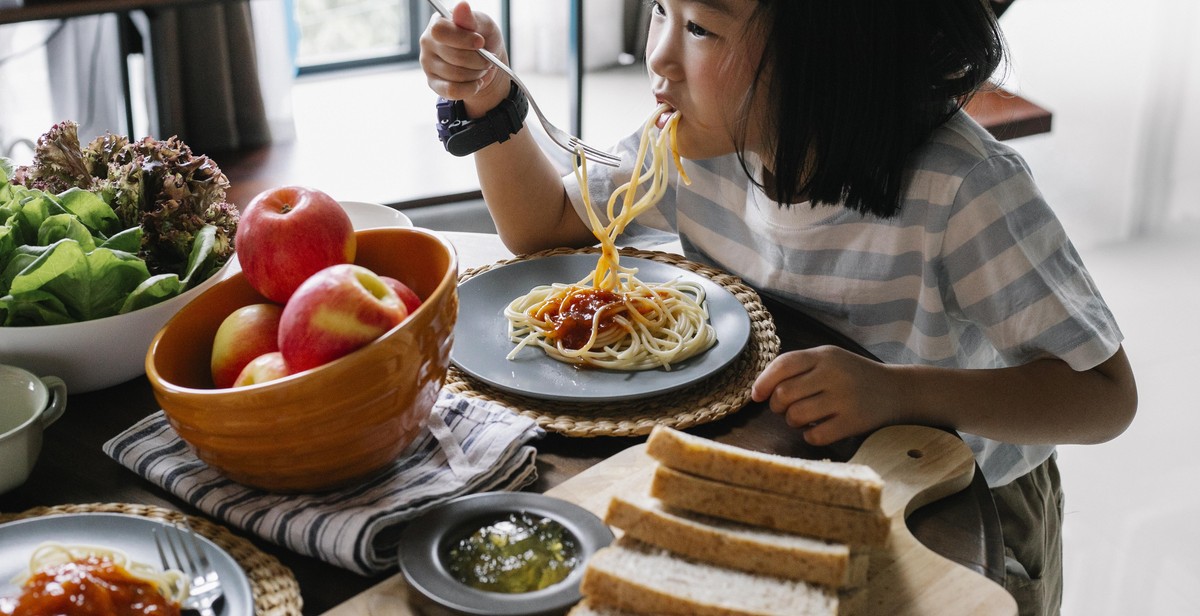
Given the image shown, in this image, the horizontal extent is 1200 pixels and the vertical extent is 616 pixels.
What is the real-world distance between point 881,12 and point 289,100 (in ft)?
10.2

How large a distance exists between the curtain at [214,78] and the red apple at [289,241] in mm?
2628

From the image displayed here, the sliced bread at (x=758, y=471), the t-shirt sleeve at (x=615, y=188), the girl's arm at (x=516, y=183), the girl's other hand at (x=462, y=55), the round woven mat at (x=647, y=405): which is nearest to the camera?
the sliced bread at (x=758, y=471)

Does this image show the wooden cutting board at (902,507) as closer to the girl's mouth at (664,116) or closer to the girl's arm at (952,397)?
the girl's arm at (952,397)

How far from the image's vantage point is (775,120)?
142 centimetres

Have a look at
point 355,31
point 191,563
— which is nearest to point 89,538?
point 191,563

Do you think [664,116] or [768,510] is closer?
[768,510]

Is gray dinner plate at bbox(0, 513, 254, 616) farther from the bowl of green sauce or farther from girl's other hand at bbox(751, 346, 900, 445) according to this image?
girl's other hand at bbox(751, 346, 900, 445)

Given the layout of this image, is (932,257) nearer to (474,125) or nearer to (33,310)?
(474,125)

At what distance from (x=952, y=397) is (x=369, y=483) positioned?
64cm

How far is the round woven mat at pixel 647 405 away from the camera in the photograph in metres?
1.17

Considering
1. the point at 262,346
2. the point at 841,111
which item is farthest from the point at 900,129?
the point at 262,346

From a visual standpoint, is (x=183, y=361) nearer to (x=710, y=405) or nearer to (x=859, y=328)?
(x=710, y=405)

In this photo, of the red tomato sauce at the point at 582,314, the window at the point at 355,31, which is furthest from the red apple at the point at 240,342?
the window at the point at 355,31

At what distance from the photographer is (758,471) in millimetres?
954
